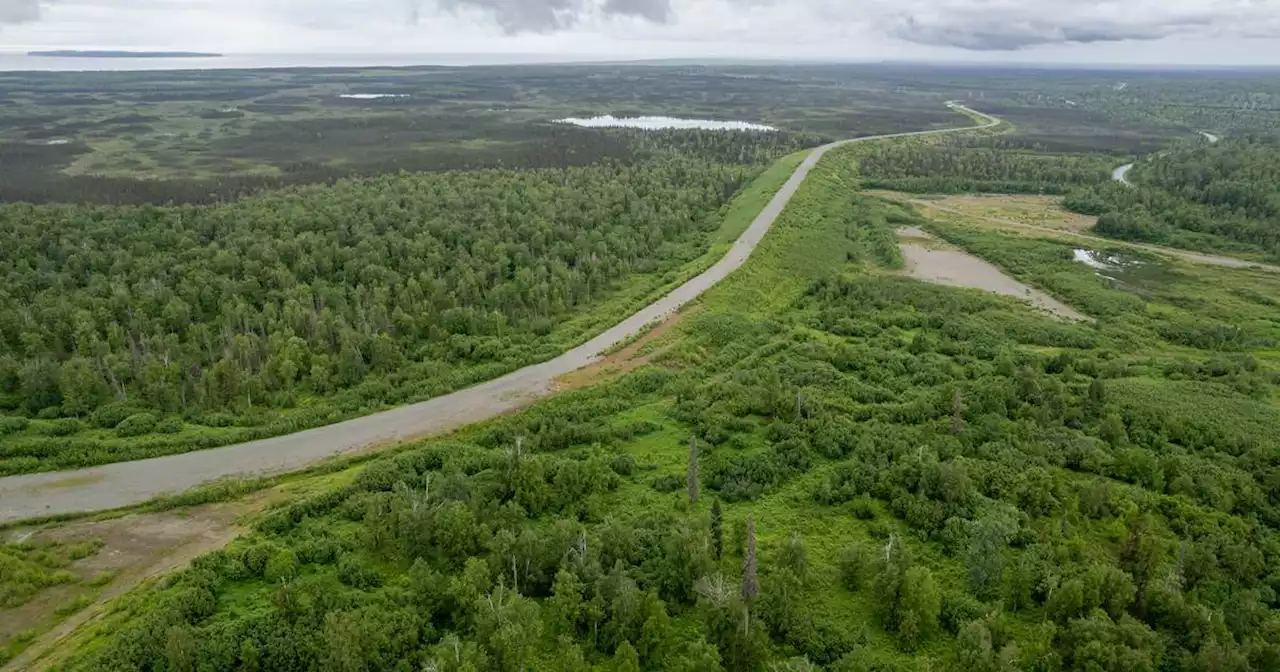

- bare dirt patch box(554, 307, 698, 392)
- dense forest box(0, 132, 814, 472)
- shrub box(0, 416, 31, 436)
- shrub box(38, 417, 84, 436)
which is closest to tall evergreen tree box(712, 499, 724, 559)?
bare dirt patch box(554, 307, 698, 392)

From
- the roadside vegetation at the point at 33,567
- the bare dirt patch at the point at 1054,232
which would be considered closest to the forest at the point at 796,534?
the roadside vegetation at the point at 33,567

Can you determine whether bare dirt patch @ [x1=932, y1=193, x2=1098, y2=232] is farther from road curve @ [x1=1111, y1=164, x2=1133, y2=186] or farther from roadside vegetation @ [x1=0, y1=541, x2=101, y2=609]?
roadside vegetation @ [x1=0, y1=541, x2=101, y2=609]

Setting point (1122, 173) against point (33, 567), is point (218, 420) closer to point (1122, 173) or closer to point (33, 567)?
point (33, 567)

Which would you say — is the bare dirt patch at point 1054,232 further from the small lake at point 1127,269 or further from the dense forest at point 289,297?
the dense forest at point 289,297

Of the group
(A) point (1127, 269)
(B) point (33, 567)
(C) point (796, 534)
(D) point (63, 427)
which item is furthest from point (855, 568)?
(A) point (1127, 269)

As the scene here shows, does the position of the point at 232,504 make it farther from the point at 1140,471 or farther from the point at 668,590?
the point at 1140,471

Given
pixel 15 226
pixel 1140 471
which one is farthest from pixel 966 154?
pixel 15 226
